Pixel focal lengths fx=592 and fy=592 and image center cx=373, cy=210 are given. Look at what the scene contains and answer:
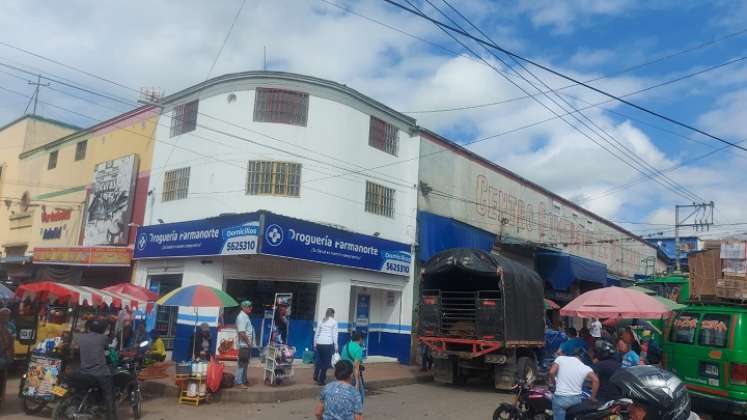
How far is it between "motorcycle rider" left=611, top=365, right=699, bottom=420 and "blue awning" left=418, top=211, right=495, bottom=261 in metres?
14.1

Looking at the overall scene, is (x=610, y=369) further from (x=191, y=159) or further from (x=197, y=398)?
(x=191, y=159)

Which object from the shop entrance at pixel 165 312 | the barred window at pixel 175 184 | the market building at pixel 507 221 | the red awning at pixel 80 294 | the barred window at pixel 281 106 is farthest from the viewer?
the market building at pixel 507 221

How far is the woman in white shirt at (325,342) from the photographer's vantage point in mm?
12281

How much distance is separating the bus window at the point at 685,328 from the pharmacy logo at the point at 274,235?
926cm

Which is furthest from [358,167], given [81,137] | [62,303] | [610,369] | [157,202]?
[81,137]

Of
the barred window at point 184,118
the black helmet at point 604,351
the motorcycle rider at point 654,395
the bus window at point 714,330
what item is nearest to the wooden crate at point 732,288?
the bus window at point 714,330

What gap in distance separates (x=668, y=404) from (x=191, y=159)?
51.8 ft

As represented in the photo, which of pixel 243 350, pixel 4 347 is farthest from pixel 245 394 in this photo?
pixel 4 347

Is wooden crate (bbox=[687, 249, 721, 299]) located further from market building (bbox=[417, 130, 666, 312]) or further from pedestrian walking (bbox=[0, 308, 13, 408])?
pedestrian walking (bbox=[0, 308, 13, 408])

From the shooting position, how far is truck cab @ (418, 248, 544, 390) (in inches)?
522

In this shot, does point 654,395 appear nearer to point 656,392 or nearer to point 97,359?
point 656,392

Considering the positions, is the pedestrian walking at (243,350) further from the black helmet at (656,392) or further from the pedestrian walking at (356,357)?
the black helmet at (656,392)

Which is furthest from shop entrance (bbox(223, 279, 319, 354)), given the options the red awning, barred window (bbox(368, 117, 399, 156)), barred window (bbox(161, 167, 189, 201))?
barred window (bbox(368, 117, 399, 156))

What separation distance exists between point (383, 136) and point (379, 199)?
214cm
